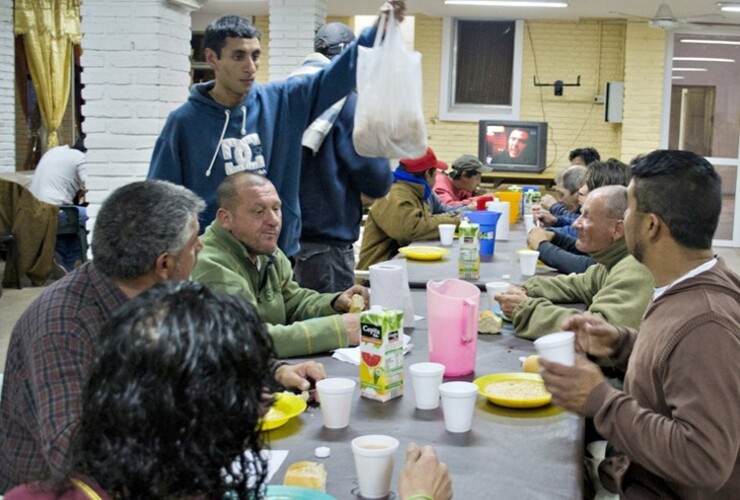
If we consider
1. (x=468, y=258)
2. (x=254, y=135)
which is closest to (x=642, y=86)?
(x=468, y=258)

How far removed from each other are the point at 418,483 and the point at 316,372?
0.83 m

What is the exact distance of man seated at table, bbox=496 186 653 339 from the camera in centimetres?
302

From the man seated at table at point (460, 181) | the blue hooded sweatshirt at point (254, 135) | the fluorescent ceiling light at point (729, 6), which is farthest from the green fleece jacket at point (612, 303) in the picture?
the fluorescent ceiling light at point (729, 6)

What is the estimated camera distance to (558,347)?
211cm

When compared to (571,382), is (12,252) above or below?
below

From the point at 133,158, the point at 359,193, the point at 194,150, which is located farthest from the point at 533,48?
the point at 194,150

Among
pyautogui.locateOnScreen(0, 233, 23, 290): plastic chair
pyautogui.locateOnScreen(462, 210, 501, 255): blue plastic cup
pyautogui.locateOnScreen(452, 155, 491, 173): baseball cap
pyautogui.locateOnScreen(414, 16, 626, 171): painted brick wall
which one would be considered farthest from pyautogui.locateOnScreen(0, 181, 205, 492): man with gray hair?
pyautogui.locateOnScreen(414, 16, 626, 171): painted brick wall

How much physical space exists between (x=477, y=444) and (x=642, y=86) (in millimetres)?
11221

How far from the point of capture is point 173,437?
1.16 meters

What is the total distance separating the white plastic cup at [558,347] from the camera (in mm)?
2094

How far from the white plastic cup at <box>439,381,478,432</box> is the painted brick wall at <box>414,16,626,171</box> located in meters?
11.0

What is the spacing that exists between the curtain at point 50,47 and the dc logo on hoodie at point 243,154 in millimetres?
8482

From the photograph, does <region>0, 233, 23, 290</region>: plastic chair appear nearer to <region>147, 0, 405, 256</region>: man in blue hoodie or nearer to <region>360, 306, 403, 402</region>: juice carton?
<region>147, 0, 405, 256</region>: man in blue hoodie

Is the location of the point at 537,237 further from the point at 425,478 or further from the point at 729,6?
the point at 729,6
